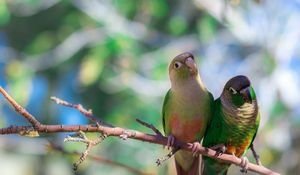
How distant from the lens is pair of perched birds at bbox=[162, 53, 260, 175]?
2.65m

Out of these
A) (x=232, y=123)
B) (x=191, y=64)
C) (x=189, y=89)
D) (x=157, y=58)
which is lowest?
(x=232, y=123)

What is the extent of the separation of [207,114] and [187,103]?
0.36 feet

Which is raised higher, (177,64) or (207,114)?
(177,64)

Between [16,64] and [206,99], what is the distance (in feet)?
18.6

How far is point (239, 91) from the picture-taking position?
8.23ft

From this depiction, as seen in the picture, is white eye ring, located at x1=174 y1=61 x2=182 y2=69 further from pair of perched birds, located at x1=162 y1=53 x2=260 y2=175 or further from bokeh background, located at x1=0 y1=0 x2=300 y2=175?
bokeh background, located at x1=0 y1=0 x2=300 y2=175

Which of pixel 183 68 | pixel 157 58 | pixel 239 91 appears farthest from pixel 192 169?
pixel 157 58

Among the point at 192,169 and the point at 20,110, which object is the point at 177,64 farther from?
the point at 20,110

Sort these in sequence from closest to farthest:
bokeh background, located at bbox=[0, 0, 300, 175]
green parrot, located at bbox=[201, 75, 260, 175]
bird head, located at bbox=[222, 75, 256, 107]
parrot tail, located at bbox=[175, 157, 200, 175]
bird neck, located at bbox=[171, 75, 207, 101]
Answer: bird head, located at bbox=[222, 75, 256, 107] → green parrot, located at bbox=[201, 75, 260, 175] → bird neck, located at bbox=[171, 75, 207, 101] → parrot tail, located at bbox=[175, 157, 200, 175] → bokeh background, located at bbox=[0, 0, 300, 175]

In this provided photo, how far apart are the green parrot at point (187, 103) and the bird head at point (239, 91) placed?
119 millimetres

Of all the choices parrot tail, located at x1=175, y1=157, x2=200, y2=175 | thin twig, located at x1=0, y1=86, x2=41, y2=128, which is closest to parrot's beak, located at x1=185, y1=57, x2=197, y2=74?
parrot tail, located at x1=175, y1=157, x2=200, y2=175

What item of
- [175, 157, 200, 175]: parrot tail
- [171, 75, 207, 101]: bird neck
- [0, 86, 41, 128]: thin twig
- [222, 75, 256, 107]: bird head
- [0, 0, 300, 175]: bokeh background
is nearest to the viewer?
[0, 86, 41, 128]: thin twig

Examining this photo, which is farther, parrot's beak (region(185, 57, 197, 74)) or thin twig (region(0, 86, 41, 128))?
parrot's beak (region(185, 57, 197, 74))

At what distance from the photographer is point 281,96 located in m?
7.60
